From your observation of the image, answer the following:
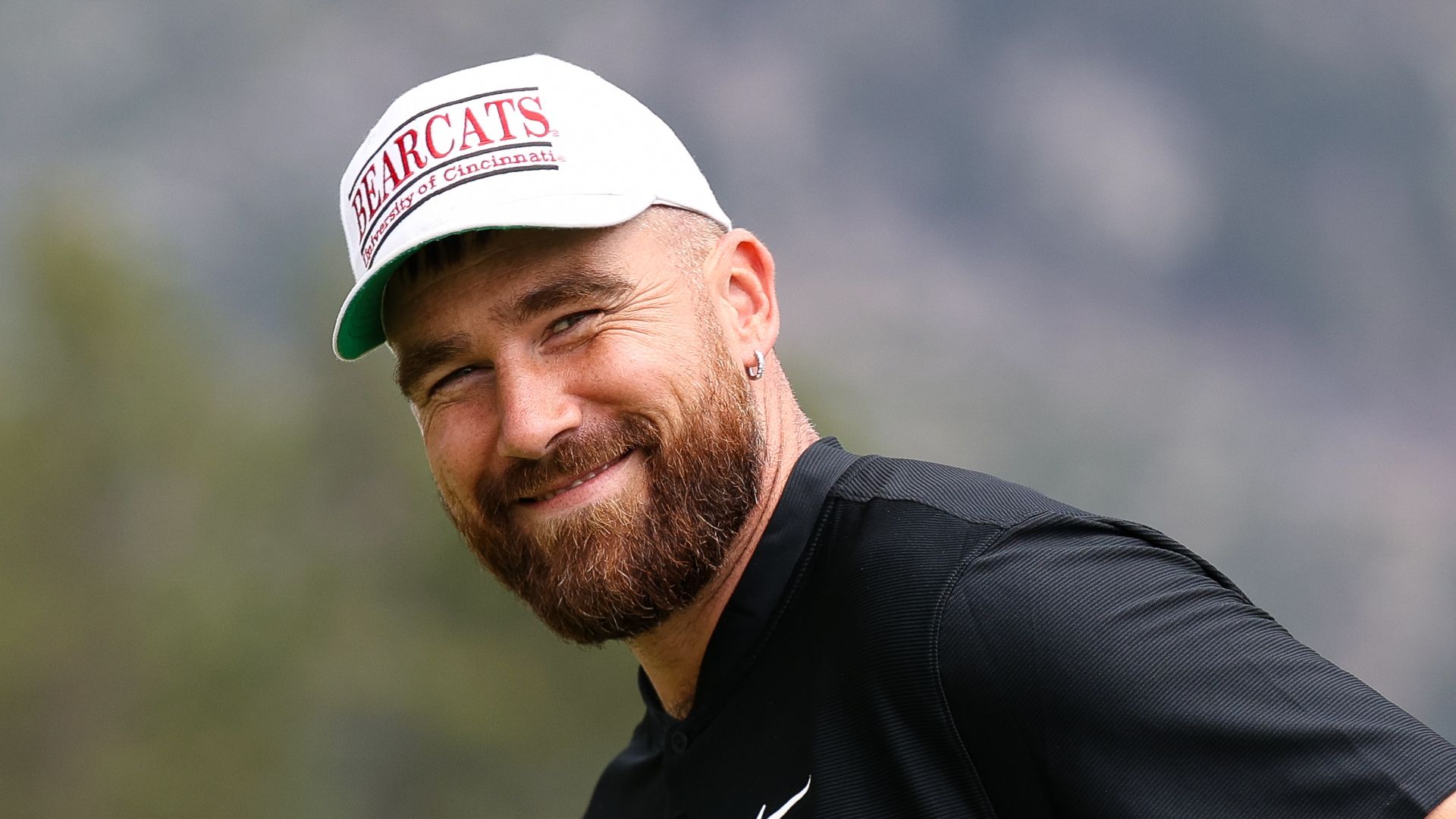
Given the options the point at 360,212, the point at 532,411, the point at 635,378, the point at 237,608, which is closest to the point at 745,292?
the point at 635,378

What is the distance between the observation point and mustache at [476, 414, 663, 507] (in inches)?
68.3

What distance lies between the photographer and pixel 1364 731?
4.43ft

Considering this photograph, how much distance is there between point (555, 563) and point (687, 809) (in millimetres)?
385


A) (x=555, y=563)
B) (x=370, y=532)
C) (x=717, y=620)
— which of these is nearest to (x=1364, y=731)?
(x=717, y=620)

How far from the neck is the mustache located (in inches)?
7.6

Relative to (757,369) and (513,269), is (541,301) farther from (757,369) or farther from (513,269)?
(757,369)

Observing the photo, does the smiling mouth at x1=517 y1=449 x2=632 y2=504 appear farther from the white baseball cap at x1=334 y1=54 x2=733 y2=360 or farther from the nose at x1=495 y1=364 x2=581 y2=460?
the white baseball cap at x1=334 y1=54 x2=733 y2=360

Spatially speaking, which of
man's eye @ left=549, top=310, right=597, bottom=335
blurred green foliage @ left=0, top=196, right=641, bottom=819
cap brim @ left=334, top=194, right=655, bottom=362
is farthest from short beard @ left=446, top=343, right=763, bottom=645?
blurred green foliage @ left=0, top=196, right=641, bottom=819

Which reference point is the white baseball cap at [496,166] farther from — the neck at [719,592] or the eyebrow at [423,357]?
the neck at [719,592]

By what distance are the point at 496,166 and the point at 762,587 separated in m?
0.65

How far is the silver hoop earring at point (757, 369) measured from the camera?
1946 millimetres

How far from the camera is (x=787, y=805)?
65.0 inches

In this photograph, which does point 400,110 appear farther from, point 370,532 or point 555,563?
point 370,532

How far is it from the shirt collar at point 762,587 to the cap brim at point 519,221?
0.43 m
